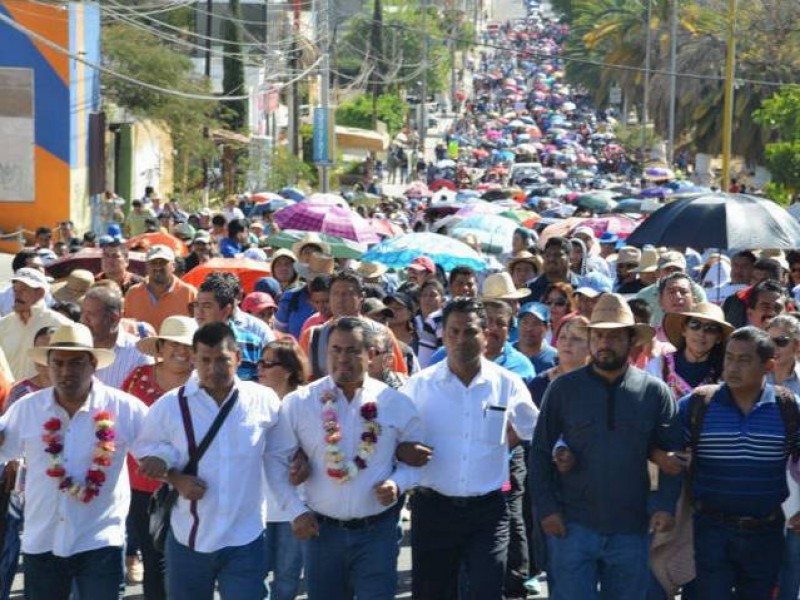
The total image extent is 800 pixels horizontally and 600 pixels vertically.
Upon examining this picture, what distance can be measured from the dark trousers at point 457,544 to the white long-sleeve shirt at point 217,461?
950 mm

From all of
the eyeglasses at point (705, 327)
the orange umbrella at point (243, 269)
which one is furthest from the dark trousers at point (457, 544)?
the orange umbrella at point (243, 269)

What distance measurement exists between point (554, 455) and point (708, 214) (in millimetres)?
6478

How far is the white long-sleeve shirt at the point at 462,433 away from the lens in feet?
27.2

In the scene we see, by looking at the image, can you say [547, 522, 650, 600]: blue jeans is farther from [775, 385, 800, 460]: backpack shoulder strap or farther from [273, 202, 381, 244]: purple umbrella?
[273, 202, 381, 244]: purple umbrella

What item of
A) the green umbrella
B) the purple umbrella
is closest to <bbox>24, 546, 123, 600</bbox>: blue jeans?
the green umbrella

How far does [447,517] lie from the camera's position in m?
8.31

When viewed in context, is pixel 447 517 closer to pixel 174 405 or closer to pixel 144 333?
pixel 174 405

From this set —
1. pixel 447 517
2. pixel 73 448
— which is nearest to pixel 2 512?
pixel 73 448

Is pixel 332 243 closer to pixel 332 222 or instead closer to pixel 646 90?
pixel 332 222

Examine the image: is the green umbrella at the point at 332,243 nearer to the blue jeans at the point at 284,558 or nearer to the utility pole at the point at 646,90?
the blue jeans at the point at 284,558

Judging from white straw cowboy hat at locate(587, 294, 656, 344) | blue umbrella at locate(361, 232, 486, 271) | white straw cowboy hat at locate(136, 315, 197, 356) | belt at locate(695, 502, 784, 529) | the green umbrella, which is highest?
white straw cowboy hat at locate(587, 294, 656, 344)

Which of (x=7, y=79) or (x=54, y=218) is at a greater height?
(x=7, y=79)

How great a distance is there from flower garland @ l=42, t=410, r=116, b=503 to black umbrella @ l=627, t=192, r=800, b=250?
702 cm

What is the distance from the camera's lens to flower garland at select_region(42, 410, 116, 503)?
777cm
